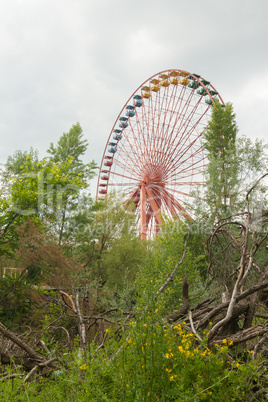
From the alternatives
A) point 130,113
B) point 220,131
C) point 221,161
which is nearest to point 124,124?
point 130,113

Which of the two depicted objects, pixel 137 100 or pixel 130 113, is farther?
pixel 130 113

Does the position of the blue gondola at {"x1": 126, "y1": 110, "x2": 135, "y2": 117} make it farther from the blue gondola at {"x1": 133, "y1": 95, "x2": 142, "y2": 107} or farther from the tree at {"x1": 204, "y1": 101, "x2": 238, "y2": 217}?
the tree at {"x1": 204, "y1": 101, "x2": 238, "y2": 217}

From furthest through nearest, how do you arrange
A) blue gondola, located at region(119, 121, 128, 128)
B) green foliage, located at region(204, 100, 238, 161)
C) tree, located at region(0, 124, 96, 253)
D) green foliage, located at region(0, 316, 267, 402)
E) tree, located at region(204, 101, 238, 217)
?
1. blue gondola, located at region(119, 121, 128, 128)
2. green foliage, located at region(204, 100, 238, 161)
3. tree, located at region(204, 101, 238, 217)
4. tree, located at region(0, 124, 96, 253)
5. green foliage, located at region(0, 316, 267, 402)

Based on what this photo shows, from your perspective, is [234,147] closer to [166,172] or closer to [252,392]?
[166,172]

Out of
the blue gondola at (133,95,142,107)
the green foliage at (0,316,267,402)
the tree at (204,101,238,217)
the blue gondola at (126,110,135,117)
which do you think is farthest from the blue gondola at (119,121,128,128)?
the green foliage at (0,316,267,402)

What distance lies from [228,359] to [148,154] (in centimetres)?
1794

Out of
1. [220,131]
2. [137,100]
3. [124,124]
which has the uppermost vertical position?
[137,100]

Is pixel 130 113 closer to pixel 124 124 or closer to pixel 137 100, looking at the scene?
pixel 124 124

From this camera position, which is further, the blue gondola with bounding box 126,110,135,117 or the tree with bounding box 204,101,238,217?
the blue gondola with bounding box 126,110,135,117

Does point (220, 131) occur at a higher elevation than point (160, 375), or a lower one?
higher

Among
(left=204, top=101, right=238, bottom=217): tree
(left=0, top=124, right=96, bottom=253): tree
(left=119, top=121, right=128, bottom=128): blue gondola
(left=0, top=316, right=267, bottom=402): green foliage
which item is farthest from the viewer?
(left=119, top=121, right=128, bottom=128): blue gondola

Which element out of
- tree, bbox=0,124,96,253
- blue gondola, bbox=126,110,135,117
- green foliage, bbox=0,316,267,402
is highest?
blue gondola, bbox=126,110,135,117

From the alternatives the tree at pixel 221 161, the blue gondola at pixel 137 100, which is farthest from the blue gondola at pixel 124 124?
the tree at pixel 221 161

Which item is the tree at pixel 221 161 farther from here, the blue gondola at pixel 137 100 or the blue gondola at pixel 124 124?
the blue gondola at pixel 124 124
